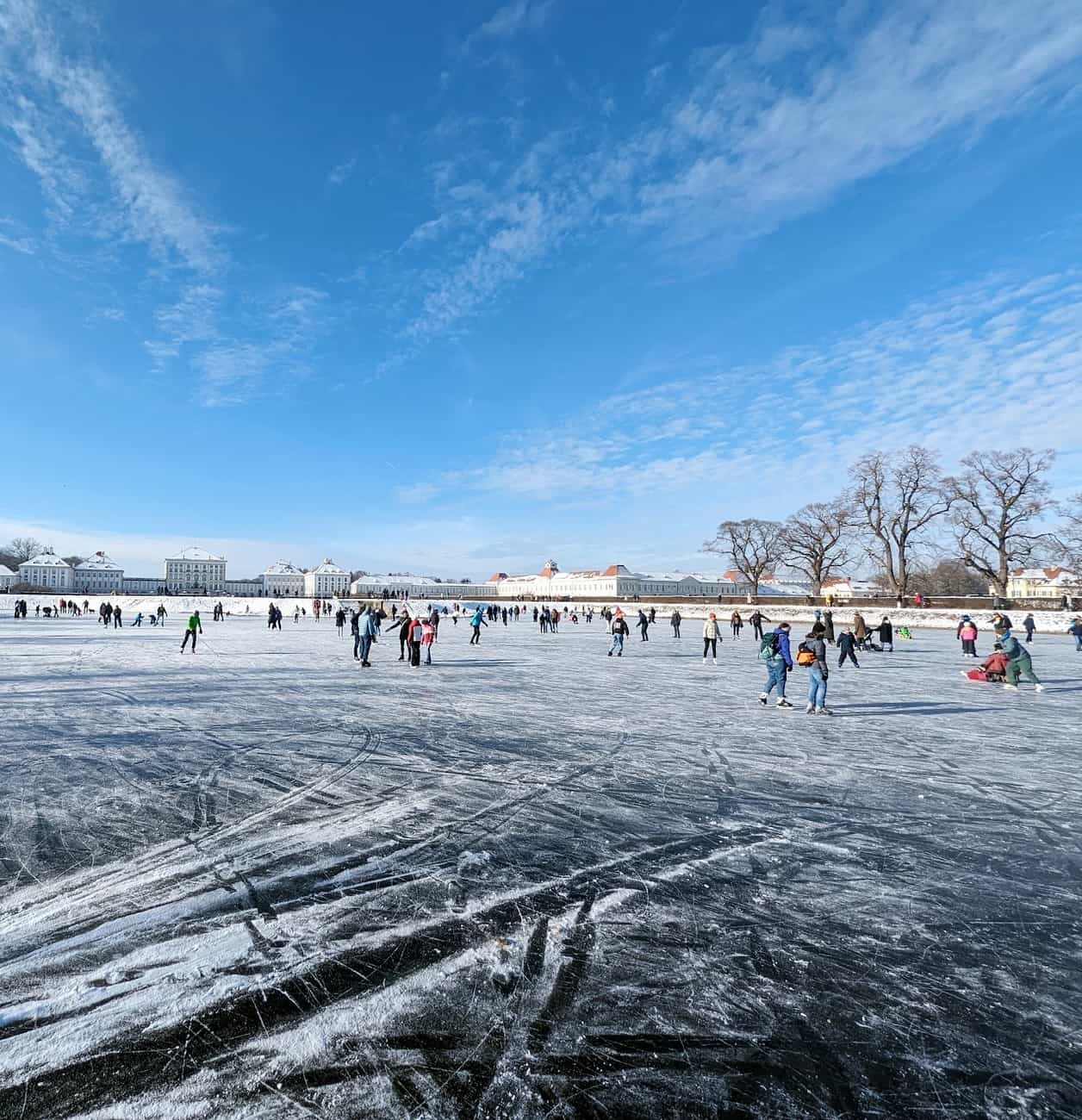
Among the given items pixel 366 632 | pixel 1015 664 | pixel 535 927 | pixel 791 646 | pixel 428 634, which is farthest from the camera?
pixel 791 646

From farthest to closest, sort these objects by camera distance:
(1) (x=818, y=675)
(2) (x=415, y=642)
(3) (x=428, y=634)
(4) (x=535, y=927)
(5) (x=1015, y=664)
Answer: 1. (3) (x=428, y=634)
2. (2) (x=415, y=642)
3. (5) (x=1015, y=664)
4. (1) (x=818, y=675)
5. (4) (x=535, y=927)

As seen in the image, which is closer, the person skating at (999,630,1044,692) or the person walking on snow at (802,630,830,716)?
the person walking on snow at (802,630,830,716)

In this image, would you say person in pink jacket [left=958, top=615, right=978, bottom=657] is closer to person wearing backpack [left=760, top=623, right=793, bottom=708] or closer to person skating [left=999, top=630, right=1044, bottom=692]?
person skating [left=999, top=630, right=1044, bottom=692]

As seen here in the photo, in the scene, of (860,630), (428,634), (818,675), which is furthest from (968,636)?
(428,634)

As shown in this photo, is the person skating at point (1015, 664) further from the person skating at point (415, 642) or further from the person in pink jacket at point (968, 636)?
the person skating at point (415, 642)

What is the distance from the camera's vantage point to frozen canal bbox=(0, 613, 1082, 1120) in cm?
190

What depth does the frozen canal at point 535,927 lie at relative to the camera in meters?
1.90

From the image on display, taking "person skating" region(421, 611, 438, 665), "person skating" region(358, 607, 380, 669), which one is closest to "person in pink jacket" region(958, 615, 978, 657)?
"person skating" region(421, 611, 438, 665)

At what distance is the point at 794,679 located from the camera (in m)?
13.1

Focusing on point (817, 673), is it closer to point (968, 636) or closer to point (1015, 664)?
point (1015, 664)

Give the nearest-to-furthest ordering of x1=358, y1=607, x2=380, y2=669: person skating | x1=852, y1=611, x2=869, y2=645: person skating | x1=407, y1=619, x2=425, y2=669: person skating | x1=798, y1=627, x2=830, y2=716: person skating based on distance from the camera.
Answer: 1. x1=798, y1=627, x2=830, y2=716: person skating
2. x1=358, y1=607, x2=380, y2=669: person skating
3. x1=407, y1=619, x2=425, y2=669: person skating
4. x1=852, y1=611, x2=869, y2=645: person skating

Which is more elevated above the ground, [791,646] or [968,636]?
[968,636]

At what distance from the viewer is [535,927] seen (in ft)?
9.18

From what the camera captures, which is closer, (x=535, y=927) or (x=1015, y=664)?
(x=535, y=927)
